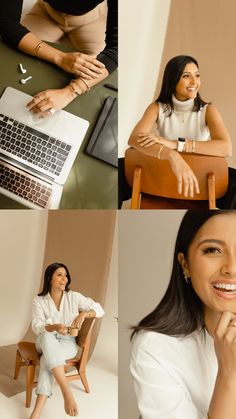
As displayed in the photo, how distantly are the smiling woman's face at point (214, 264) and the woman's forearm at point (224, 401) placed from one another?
26 centimetres

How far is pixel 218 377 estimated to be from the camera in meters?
1.88

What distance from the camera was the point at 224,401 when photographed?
1.84 metres

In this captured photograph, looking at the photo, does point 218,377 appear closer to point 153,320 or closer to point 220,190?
point 153,320

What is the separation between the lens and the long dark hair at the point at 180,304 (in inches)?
76.7

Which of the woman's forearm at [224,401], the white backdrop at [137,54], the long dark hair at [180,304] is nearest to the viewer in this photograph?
the woman's forearm at [224,401]

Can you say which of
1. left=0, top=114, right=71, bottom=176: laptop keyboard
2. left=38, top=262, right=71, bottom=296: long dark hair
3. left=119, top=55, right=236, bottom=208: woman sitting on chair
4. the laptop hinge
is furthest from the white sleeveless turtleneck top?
left=38, top=262, right=71, bottom=296: long dark hair

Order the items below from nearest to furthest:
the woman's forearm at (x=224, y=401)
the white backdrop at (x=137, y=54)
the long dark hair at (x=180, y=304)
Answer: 1. the woman's forearm at (x=224, y=401)
2. the long dark hair at (x=180, y=304)
3. the white backdrop at (x=137, y=54)

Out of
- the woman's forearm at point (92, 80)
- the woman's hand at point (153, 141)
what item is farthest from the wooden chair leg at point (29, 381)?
the woman's forearm at point (92, 80)

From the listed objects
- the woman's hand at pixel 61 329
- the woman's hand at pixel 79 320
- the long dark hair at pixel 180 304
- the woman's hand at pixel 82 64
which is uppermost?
the woman's hand at pixel 82 64

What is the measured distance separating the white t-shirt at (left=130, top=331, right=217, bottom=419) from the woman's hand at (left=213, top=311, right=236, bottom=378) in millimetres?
25

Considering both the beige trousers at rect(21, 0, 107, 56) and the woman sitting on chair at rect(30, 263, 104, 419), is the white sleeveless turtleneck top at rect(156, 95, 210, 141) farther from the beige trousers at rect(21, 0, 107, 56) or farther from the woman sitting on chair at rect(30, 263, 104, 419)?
the woman sitting on chair at rect(30, 263, 104, 419)

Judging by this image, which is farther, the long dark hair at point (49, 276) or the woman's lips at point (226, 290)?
the long dark hair at point (49, 276)

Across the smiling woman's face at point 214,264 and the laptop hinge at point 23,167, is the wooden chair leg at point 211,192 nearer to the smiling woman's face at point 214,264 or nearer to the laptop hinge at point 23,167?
the smiling woman's face at point 214,264

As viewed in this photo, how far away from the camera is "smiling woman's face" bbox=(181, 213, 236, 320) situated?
6.33 feet
